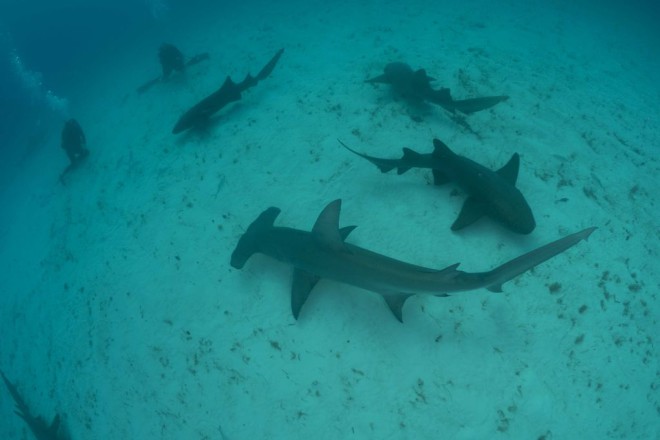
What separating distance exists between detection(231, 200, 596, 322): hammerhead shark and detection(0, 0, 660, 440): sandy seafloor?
1.60 feet

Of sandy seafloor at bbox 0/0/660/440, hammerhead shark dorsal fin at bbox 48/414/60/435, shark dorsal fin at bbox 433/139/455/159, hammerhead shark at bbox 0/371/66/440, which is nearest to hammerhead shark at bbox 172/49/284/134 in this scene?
sandy seafloor at bbox 0/0/660/440

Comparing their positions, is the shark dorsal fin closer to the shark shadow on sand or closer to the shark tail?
the shark shadow on sand

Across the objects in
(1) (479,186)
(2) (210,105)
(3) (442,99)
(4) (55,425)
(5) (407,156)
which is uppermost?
(2) (210,105)

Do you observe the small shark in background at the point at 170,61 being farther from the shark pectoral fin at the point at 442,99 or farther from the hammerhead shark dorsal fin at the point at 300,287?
the hammerhead shark dorsal fin at the point at 300,287

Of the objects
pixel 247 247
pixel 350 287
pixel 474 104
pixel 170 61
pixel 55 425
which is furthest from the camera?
pixel 170 61

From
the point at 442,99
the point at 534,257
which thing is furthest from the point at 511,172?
the point at 534,257

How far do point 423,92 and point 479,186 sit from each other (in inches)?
123

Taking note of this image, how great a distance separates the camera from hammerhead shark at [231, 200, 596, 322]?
10.6ft

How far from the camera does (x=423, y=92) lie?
7039 mm

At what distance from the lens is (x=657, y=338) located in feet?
Result: 14.1

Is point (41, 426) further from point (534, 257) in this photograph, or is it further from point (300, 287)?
point (534, 257)

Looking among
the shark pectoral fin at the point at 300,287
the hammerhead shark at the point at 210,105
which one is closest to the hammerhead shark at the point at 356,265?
the shark pectoral fin at the point at 300,287

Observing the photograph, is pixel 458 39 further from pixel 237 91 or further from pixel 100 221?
pixel 100 221

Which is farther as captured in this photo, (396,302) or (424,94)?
(424,94)
